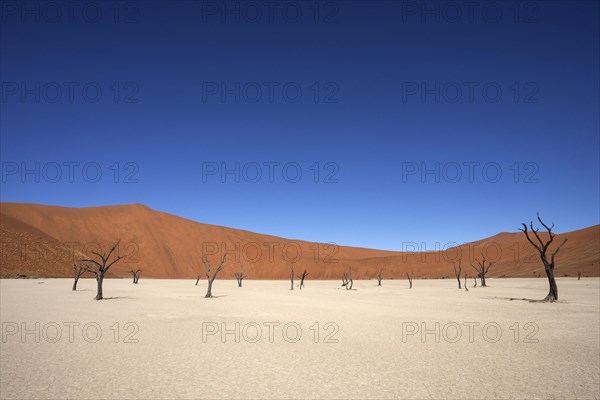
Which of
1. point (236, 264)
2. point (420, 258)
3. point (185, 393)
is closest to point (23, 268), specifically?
point (236, 264)

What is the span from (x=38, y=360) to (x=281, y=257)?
4164 inches

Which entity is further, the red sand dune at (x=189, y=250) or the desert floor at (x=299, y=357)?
the red sand dune at (x=189, y=250)

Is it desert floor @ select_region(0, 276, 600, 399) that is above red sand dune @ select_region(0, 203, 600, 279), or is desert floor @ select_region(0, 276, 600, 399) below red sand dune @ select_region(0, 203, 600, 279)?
below

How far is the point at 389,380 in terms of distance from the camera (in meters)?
7.92

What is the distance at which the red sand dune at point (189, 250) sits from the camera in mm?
72938

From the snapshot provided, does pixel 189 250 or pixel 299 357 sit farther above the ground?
pixel 189 250

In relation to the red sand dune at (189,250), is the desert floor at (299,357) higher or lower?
lower

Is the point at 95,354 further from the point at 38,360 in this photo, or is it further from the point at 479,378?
the point at 479,378

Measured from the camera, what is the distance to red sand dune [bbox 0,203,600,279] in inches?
2872

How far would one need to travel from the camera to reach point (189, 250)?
105m

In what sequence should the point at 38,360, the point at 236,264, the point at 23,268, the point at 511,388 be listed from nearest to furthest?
the point at 511,388 → the point at 38,360 → the point at 23,268 → the point at 236,264

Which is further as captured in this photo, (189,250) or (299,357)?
(189,250)

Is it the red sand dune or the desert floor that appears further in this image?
the red sand dune

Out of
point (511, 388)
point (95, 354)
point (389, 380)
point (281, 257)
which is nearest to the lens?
point (511, 388)
